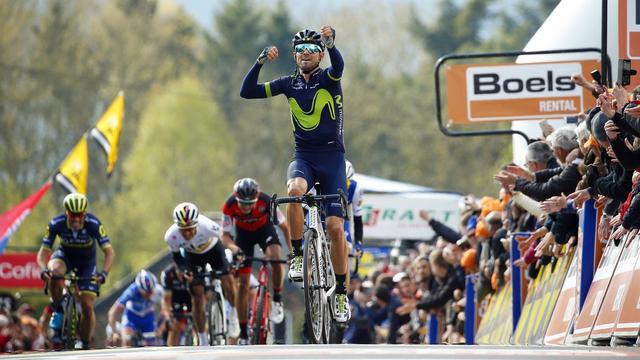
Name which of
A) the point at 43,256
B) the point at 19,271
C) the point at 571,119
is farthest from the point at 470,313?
the point at 19,271

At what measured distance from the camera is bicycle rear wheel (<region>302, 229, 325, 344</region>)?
11.9 m

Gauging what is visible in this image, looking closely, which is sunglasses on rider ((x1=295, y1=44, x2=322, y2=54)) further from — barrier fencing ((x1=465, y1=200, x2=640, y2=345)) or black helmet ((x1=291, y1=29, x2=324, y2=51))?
barrier fencing ((x1=465, y1=200, x2=640, y2=345))

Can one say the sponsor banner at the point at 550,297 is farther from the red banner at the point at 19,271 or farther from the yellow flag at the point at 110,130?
the red banner at the point at 19,271

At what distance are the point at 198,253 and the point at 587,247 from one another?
704 cm

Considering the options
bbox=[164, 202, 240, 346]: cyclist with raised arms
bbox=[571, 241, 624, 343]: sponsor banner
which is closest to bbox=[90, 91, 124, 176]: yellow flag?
bbox=[164, 202, 240, 346]: cyclist with raised arms

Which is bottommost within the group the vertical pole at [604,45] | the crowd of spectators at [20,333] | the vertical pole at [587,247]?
the crowd of spectators at [20,333]

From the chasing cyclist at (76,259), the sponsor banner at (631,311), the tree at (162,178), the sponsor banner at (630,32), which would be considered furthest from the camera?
the tree at (162,178)

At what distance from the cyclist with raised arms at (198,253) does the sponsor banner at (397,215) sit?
13353 mm

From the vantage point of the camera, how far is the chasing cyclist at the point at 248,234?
16.7 metres

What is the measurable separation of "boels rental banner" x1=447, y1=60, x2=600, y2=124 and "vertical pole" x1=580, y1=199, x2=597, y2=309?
5287 millimetres

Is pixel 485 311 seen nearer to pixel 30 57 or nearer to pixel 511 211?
pixel 511 211

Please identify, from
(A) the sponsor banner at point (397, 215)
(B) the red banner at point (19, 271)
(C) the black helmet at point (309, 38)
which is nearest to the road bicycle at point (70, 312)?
(C) the black helmet at point (309, 38)

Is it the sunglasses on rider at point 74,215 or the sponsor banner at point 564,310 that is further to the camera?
the sunglasses on rider at point 74,215

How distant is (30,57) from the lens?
263 ft
